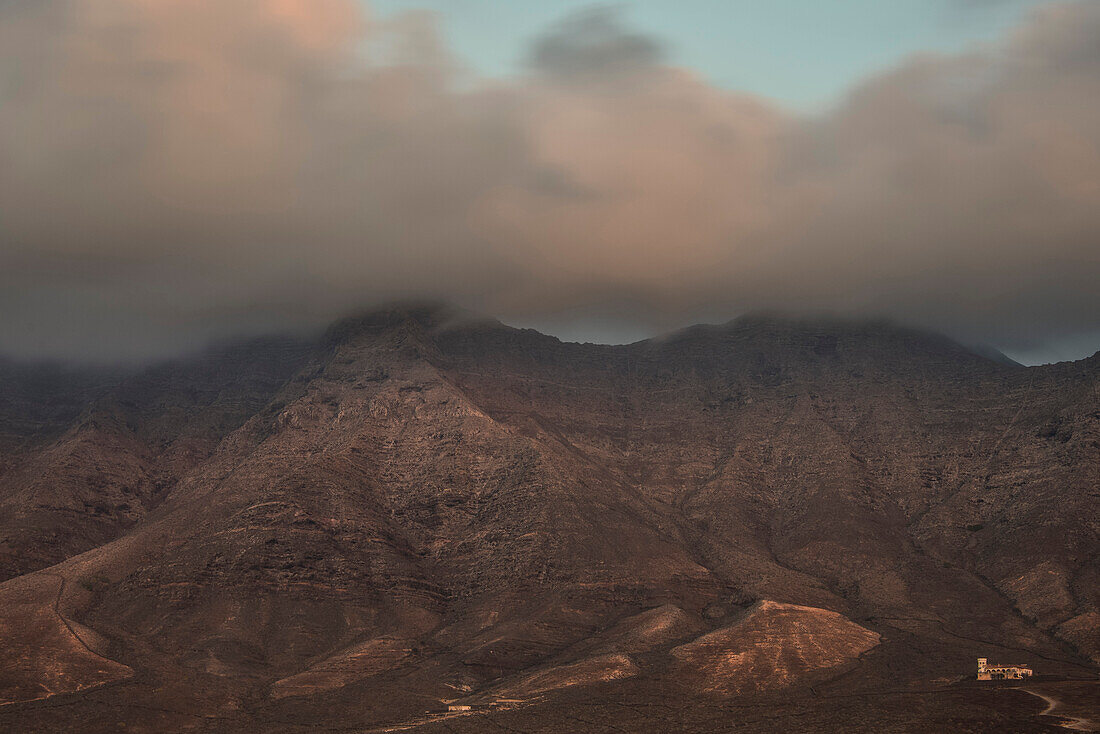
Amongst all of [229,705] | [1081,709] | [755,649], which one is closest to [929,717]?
[1081,709]

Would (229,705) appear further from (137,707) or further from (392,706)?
(392,706)

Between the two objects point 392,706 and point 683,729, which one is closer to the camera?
point 683,729

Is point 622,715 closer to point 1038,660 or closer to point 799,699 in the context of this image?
point 799,699

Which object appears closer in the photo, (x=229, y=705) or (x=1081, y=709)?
(x=1081, y=709)

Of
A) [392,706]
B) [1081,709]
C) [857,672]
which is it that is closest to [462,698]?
[392,706]

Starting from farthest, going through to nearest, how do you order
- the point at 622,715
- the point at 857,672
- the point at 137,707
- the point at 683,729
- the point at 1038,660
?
the point at 1038,660 → the point at 857,672 → the point at 137,707 → the point at 622,715 → the point at 683,729

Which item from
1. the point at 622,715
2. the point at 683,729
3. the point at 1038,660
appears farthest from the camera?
the point at 1038,660

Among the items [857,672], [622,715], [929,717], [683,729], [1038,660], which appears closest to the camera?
[929,717]

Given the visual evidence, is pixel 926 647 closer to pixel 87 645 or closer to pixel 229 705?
pixel 229 705

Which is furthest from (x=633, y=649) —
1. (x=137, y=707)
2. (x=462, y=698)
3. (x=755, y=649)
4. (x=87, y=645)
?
(x=87, y=645)
